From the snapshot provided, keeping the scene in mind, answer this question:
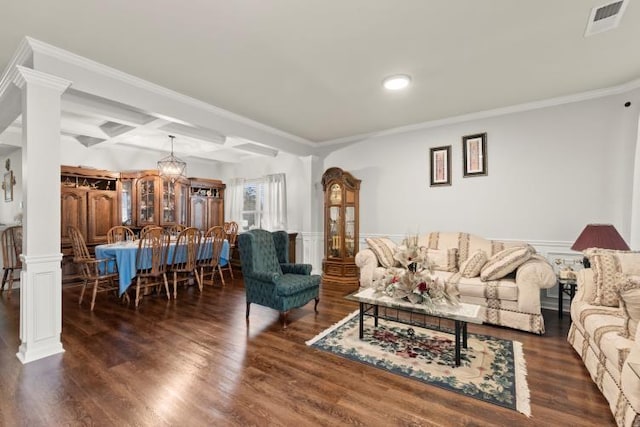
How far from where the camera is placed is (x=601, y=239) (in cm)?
296

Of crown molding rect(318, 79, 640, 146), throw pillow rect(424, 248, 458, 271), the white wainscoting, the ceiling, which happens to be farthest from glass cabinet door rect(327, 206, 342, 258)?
the white wainscoting

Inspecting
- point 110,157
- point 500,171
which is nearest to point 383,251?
point 500,171

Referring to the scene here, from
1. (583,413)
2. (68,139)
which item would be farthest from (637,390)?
(68,139)

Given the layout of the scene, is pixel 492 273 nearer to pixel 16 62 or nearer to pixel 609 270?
pixel 609 270

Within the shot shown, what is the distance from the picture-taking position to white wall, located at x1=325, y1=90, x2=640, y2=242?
3.48 m

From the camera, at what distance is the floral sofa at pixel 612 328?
5.24ft

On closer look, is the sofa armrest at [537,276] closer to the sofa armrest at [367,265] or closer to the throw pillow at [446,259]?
the throw pillow at [446,259]

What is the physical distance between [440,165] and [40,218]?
4665 millimetres

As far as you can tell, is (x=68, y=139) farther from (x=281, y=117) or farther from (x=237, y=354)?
(x=237, y=354)

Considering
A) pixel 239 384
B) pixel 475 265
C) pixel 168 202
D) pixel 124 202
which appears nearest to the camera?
pixel 239 384

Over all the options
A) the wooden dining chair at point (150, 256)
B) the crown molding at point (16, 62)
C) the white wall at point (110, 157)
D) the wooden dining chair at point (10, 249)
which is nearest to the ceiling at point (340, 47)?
the crown molding at point (16, 62)

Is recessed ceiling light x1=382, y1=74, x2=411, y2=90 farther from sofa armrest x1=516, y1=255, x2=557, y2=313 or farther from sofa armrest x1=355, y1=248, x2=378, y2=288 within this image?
sofa armrest x1=516, y1=255, x2=557, y2=313

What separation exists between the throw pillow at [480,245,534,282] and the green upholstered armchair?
192 cm

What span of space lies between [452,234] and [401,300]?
201cm
